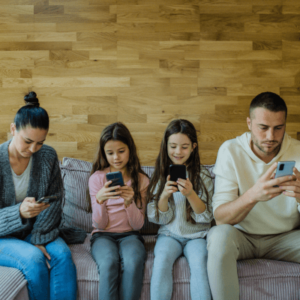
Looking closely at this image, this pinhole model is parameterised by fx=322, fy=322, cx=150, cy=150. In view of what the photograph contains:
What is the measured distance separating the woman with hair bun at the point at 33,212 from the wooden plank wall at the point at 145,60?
692 millimetres

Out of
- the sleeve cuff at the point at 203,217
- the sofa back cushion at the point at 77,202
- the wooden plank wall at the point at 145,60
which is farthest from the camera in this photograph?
the wooden plank wall at the point at 145,60

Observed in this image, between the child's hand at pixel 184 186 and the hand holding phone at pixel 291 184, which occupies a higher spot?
the hand holding phone at pixel 291 184

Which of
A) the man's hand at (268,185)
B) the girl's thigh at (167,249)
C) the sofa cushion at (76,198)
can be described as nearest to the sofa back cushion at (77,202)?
the sofa cushion at (76,198)

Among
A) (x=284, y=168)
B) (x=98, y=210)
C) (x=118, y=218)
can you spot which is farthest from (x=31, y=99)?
(x=284, y=168)

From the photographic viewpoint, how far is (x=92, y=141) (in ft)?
7.94

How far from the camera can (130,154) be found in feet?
6.13

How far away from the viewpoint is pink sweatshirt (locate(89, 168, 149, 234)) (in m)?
1.73

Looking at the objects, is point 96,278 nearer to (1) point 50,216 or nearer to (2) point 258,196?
(1) point 50,216

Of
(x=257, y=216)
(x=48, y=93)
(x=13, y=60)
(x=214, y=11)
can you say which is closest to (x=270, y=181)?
(x=257, y=216)

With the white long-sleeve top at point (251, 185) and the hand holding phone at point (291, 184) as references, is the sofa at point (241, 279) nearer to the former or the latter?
the white long-sleeve top at point (251, 185)

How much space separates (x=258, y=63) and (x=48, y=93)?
1565 millimetres

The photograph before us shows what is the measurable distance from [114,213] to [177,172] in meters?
0.44

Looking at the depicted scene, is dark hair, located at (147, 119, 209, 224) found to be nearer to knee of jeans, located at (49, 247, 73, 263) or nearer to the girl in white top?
the girl in white top

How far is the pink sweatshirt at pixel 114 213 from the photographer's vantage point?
173cm
